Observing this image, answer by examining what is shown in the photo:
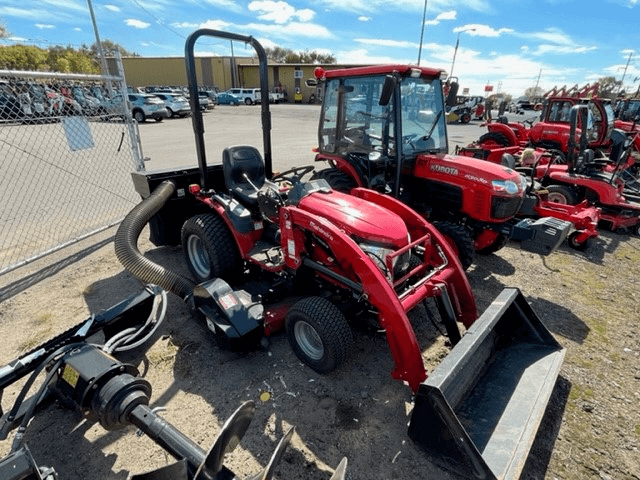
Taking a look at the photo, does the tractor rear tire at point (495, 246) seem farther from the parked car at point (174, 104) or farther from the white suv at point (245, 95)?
the white suv at point (245, 95)

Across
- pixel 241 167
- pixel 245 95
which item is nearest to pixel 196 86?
pixel 241 167

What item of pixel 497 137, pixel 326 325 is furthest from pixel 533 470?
pixel 497 137

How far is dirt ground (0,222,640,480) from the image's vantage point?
2.17 meters

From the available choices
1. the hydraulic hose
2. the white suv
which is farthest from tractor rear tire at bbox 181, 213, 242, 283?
the white suv

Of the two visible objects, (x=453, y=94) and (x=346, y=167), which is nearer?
(x=453, y=94)

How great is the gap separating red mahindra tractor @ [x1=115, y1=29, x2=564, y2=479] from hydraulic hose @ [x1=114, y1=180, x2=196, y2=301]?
0.01 meters

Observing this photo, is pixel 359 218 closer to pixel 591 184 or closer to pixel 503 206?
pixel 503 206

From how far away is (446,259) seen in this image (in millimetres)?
3020

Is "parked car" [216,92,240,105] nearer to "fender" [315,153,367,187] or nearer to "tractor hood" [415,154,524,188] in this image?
"fender" [315,153,367,187]

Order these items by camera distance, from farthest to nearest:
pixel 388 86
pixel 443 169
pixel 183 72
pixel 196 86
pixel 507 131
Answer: pixel 183 72
pixel 507 131
pixel 443 169
pixel 388 86
pixel 196 86

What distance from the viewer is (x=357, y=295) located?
8.82ft

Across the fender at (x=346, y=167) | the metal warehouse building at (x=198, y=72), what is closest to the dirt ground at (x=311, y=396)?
the fender at (x=346, y=167)

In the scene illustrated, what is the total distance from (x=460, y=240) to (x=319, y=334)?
2.21m

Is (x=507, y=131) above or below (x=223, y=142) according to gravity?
above
